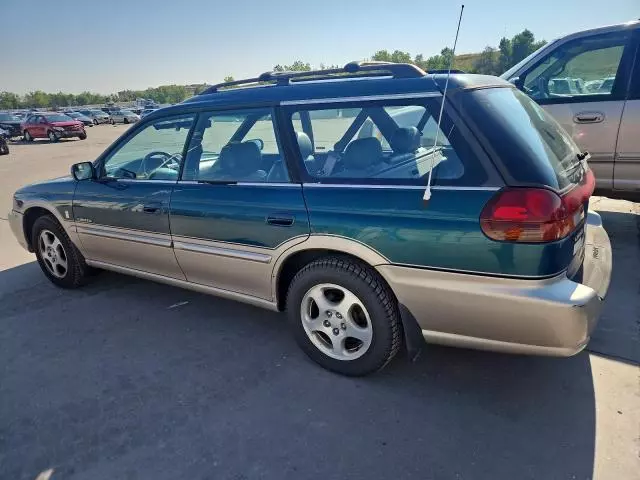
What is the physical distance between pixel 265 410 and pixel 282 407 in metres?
0.10

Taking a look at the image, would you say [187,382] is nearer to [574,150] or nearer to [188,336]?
[188,336]

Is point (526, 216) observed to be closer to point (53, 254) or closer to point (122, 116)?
point (53, 254)

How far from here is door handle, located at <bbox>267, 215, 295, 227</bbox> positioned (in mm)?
2773

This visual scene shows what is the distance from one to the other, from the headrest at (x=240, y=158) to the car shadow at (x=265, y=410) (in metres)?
1.22

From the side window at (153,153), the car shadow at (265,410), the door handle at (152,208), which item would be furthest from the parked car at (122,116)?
the car shadow at (265,410)

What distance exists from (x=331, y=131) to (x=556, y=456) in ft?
7.28

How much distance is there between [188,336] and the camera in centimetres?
346

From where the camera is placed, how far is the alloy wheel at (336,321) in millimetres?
2721

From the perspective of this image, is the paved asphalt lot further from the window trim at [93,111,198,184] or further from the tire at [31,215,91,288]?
the window trim at [93,111,198,184]

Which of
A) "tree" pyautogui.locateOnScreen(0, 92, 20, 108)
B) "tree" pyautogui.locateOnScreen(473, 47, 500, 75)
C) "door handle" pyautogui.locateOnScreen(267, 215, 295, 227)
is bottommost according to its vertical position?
"door handle" pyautogui.locateOnScreen(267, 215, 295, 227)

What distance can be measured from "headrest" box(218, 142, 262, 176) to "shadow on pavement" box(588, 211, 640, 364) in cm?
256

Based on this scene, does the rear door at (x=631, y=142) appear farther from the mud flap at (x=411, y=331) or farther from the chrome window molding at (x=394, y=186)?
the mud flap at (x=411, y=331)

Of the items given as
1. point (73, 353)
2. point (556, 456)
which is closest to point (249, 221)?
point (73, 353)

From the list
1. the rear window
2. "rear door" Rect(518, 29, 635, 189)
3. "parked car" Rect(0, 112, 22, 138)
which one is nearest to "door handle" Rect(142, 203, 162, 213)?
the rear window
